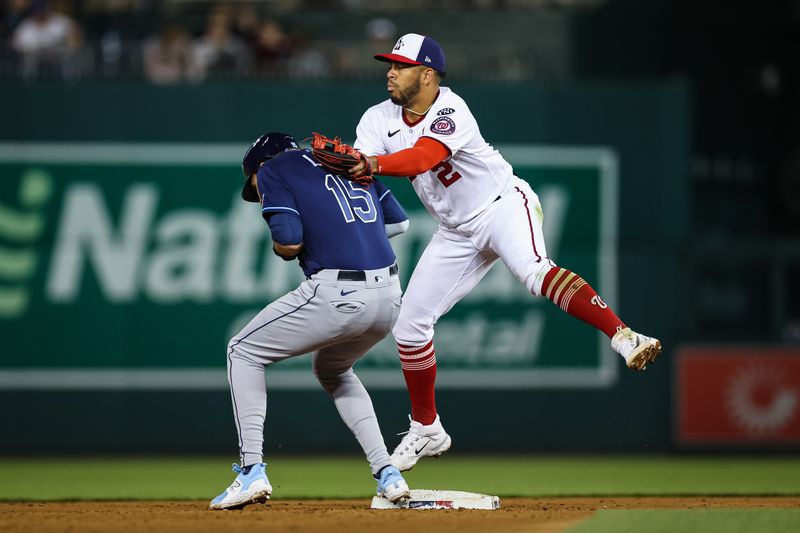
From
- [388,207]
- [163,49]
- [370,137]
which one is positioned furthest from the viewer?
[163,49]

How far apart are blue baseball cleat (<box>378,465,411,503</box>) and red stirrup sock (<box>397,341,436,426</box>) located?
0.67 meters

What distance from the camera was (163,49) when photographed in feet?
39.4

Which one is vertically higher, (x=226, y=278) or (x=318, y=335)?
(x=318, y=335)

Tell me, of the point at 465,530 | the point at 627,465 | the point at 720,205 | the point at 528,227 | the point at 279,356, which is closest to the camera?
the point at 465,530

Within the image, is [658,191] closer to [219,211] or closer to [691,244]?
[691,244]

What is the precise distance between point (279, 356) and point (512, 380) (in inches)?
218

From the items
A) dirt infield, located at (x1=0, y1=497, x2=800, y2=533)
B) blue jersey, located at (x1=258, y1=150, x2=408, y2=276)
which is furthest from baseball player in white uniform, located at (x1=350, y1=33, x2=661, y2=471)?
dirt infield, located at (x1=0, y1=497, x2=800, y2=533)

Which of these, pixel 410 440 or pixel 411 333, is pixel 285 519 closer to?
pixel 410 440

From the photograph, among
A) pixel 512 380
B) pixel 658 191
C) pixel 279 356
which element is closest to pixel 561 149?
pixel 658 191

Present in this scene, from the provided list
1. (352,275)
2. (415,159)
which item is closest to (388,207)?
(415,159)

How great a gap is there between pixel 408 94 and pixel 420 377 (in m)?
1.60

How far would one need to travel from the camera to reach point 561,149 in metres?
11.7

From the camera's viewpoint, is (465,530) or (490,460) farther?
(490,460)

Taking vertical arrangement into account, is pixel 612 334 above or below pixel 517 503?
above
